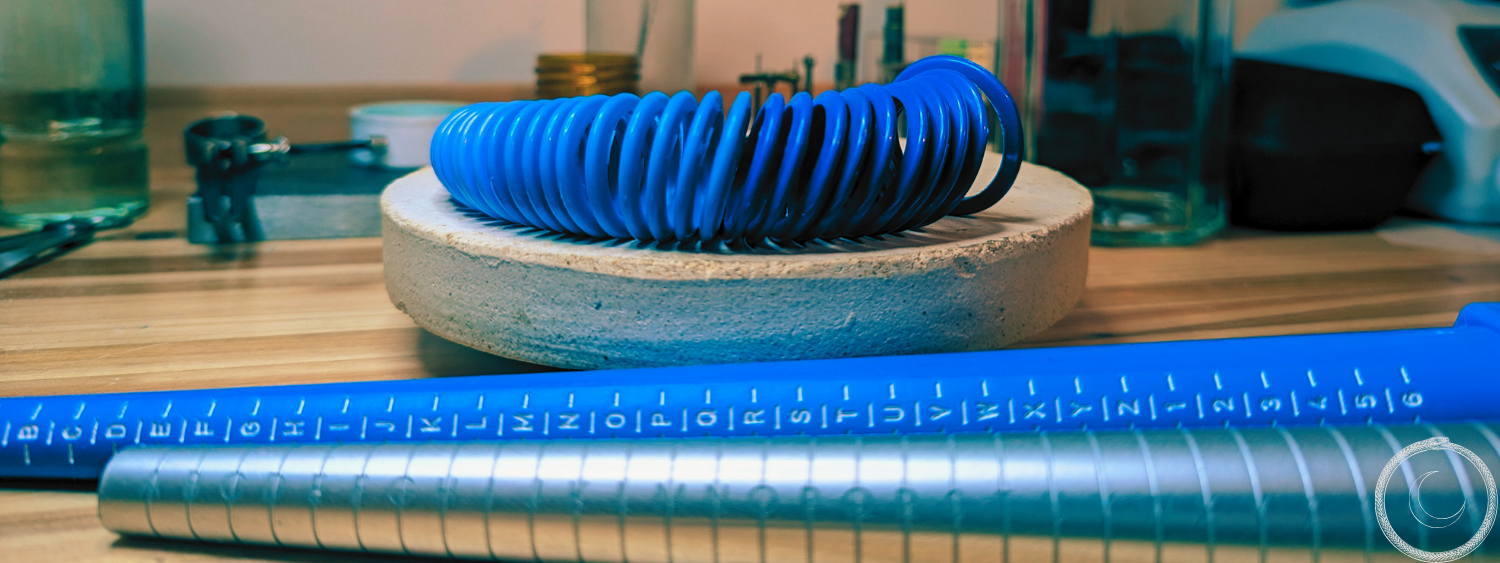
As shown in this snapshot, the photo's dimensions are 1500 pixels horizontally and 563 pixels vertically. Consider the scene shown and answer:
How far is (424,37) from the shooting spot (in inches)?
41.2

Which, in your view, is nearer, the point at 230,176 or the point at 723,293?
the point at 723,293

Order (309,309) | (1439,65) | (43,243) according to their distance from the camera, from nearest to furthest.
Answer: (309,309) < (43,243) < (1439,65)

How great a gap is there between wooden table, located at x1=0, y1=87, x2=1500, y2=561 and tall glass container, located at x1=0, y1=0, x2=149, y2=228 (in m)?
0.06

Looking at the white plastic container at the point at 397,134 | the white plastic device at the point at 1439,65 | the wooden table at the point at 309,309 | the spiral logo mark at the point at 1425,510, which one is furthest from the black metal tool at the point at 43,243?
the white plastic device at the point at 1439,65

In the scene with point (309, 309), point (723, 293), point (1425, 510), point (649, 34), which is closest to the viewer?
point (1425, 510)

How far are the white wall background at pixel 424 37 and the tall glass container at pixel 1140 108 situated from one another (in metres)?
0.36

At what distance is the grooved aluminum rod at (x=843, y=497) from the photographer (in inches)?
10.1

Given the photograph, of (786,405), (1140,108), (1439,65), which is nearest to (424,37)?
(1140,108)

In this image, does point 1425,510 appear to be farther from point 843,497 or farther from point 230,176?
point 230,176

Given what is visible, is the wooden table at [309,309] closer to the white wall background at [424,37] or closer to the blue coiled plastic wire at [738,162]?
the blue coiled plastic wire at [738,162]

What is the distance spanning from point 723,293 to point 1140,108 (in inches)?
20.5

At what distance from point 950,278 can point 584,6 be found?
2.67 ft

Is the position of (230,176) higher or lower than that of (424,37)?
lower

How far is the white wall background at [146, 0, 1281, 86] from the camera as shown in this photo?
0.98 m
